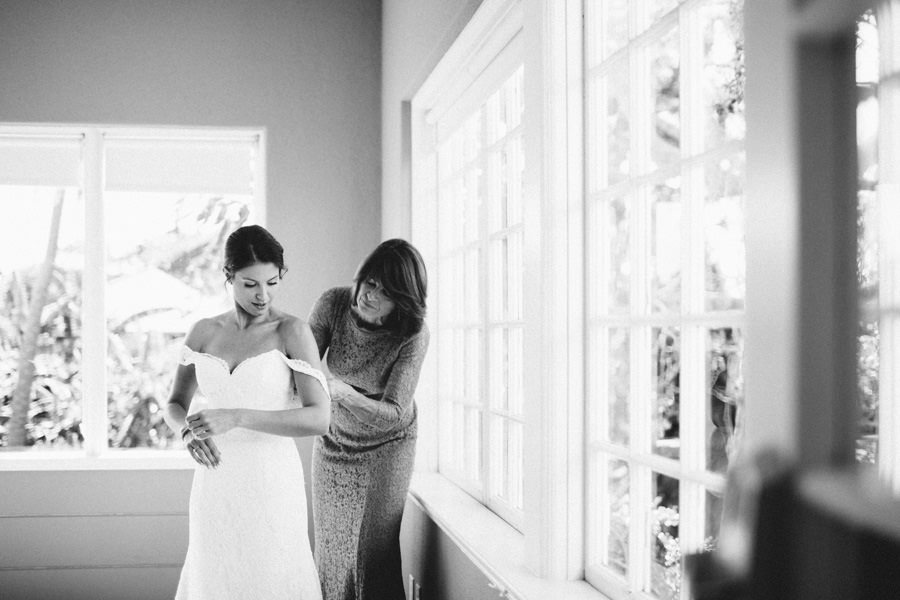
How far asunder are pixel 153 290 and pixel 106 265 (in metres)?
0.27

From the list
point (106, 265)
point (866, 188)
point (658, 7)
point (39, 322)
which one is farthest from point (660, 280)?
point (39, 322)

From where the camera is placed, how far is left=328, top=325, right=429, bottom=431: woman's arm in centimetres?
250

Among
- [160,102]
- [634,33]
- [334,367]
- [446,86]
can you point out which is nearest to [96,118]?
[160,102]

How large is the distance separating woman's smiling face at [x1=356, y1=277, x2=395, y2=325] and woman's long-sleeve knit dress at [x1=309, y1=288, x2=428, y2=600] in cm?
5

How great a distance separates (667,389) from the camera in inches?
61.9

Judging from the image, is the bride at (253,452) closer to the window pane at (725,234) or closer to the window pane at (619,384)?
the window pane at (619,384)

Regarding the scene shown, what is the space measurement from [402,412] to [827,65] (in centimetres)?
202

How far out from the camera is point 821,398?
2.43ft

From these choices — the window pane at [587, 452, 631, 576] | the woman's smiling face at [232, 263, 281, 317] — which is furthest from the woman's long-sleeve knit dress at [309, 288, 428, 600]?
the window pane at [587, 452, 631, 576]

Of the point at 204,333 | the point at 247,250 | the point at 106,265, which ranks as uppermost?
the point at 106,265

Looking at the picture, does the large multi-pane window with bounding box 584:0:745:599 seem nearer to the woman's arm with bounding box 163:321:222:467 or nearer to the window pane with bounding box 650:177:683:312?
the window pane with bounding box 650:177:683:312

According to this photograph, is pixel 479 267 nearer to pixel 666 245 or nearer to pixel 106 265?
pixel 666 245

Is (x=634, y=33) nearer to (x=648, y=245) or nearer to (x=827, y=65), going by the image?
(x=648, y=245)

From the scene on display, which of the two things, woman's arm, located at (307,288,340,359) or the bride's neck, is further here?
woman's arm, located at (307,288,340,359)
